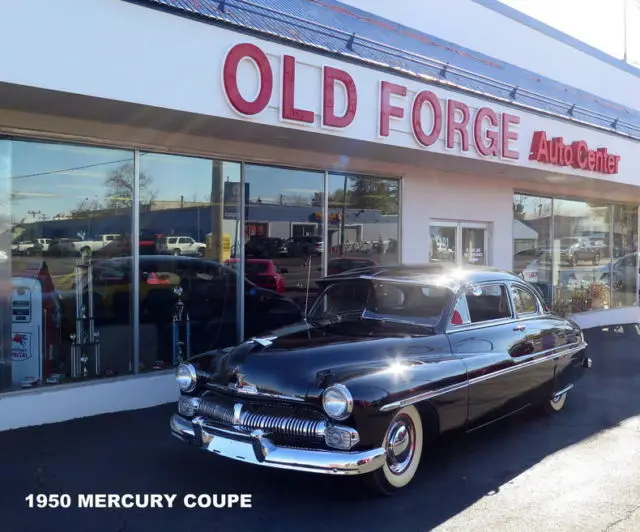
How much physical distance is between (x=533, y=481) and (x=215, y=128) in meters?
4.49

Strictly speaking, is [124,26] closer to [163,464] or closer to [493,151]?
[163,464]

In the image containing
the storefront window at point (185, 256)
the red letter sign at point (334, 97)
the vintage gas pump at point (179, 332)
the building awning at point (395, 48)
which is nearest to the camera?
the building awning at point (395, 48)

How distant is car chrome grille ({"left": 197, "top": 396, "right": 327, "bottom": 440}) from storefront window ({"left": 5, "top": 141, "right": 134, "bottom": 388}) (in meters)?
2.80

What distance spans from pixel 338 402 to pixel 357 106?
13.3 ft

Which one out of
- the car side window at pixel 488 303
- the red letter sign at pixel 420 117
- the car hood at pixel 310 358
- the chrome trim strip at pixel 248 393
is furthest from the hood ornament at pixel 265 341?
the red letter sign at pixel 420 117

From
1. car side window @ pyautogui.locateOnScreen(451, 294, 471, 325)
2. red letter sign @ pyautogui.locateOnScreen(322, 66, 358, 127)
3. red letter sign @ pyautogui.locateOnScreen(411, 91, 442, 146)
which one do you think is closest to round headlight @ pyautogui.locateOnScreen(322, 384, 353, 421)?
car side window @ pyautogui.locateOnScreen(451, 294, 471, 325)

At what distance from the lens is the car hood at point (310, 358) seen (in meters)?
4.52

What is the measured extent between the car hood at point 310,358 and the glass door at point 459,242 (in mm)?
5545

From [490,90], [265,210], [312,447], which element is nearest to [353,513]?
[312,447]

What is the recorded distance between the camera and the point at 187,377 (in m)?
5.02

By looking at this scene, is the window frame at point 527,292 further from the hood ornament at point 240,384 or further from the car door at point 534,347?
the hood ornament at point 240,384

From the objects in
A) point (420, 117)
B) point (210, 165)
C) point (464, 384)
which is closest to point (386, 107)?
point (420, 117)

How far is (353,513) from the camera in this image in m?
4.39

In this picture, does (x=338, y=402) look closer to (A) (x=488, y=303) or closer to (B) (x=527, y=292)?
(A) (x=488, y=303)
